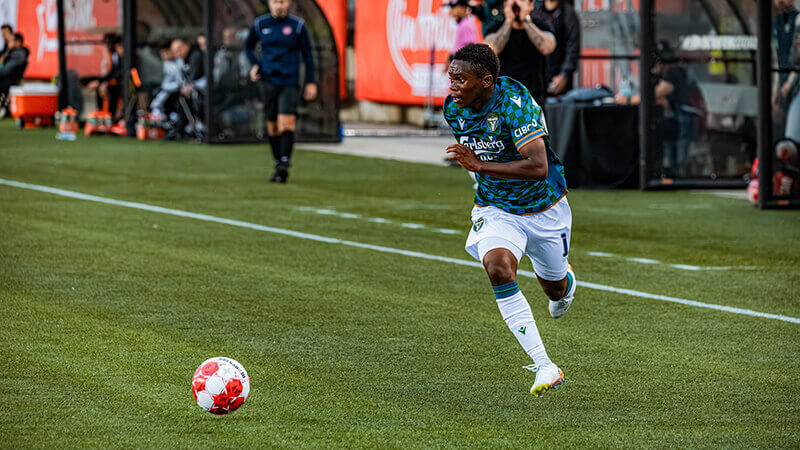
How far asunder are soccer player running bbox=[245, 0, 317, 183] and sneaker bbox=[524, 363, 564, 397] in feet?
34.0

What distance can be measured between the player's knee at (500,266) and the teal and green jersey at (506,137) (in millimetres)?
370

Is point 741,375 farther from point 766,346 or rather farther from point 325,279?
point 325,279

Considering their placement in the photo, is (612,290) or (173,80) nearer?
(612,290)

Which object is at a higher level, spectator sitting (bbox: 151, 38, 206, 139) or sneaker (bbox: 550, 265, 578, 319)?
spectator sitting (bbox: 151, 38, 206, 139)

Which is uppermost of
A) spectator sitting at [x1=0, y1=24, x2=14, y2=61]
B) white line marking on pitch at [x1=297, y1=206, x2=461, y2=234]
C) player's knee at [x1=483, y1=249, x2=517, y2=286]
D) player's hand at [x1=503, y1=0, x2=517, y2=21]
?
spectator sitting at [x1=0, y1=24, x2=14, y2=61]

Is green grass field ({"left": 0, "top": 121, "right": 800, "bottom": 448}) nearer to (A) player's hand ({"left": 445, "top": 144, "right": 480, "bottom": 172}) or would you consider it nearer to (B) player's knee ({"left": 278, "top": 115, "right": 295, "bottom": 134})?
(A) player's hand ({"left": 445, "top": 144, "right": 480, "bottom": 172})

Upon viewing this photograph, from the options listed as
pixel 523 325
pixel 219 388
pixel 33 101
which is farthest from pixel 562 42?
pixel 33 101

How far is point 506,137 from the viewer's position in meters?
6.41

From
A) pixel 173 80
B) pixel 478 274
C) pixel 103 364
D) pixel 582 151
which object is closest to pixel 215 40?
pixel 173 80

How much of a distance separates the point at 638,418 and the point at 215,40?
58.6 ft

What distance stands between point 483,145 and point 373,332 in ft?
4.85

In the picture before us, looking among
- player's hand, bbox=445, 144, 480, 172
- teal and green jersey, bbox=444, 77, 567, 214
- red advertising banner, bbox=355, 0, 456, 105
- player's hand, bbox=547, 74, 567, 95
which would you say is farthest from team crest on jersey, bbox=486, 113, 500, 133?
red advertising banner, bbox=355, 0, 456, 105

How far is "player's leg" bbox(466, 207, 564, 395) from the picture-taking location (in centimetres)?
604

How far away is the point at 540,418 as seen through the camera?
5.62m
